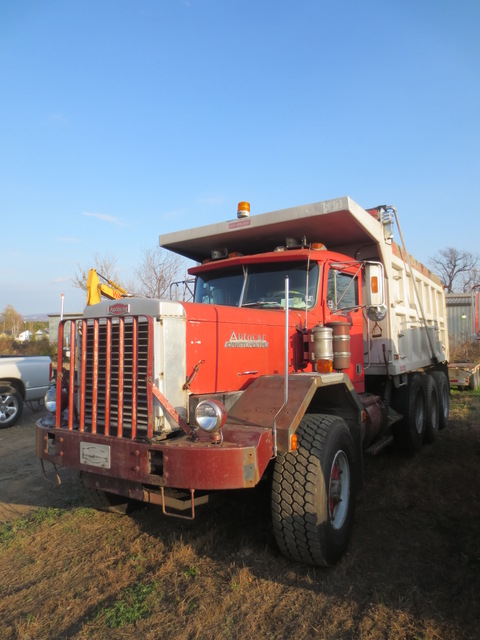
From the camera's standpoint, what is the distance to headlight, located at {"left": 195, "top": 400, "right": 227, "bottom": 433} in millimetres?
2920

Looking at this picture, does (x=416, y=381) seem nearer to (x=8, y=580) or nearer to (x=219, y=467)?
(x=219, y=467)

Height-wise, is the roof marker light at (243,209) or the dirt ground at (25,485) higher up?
the roof marker light at (243,209)

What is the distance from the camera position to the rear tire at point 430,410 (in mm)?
7309

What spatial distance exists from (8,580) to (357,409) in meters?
3.24

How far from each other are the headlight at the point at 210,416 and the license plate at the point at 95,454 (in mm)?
815

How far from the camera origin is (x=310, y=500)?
321cm

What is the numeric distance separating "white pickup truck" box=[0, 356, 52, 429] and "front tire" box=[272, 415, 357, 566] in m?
7.05

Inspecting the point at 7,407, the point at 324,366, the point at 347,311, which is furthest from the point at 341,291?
the point at 7,407

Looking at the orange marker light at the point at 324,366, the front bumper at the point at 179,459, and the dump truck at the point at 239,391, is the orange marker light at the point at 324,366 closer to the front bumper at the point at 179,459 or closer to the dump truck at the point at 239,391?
the dump truck at the point at 239,391

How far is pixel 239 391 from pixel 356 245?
321 centimetres

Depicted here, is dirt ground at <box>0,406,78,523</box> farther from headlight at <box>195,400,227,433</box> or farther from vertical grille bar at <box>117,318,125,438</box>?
headlight at <box>195,400,227,433</box>

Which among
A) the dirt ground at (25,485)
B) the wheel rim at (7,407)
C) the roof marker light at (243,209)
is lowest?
the dirt ground at (25,485)

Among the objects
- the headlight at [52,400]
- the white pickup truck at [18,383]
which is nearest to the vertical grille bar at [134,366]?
the headlight at [52,400]

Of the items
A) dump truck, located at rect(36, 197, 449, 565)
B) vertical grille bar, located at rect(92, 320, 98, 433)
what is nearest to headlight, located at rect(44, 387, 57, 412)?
dump truck, located at rect(36, 197, 449, 565)
